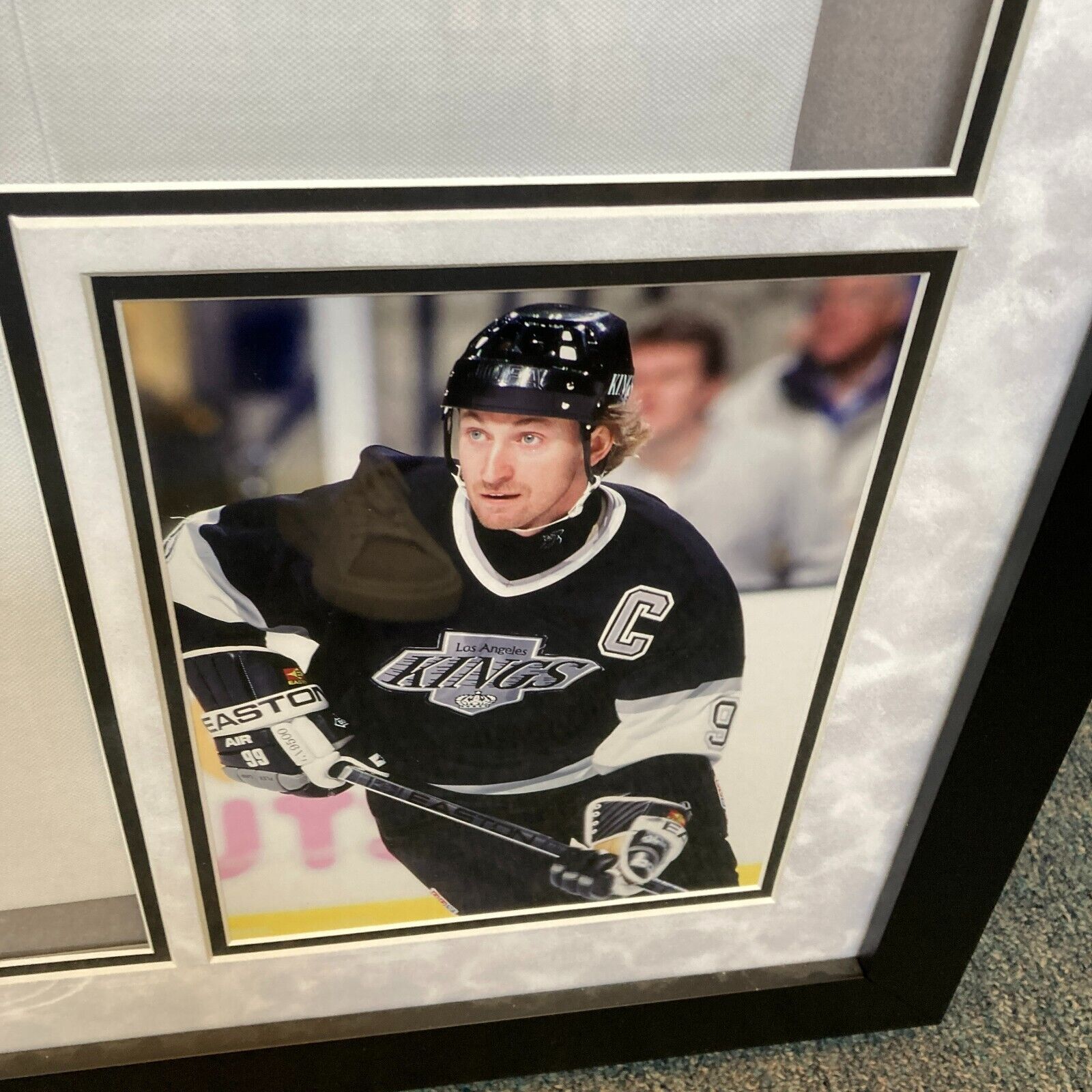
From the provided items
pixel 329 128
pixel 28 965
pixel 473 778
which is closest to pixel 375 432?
pixel 329 128

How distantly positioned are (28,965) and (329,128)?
0.83 m

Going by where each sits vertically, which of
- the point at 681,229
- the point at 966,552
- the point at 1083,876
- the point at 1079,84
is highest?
the point at 1079,84

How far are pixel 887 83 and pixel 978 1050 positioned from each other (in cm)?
112

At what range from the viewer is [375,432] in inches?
27.7

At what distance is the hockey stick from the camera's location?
35.3 inches

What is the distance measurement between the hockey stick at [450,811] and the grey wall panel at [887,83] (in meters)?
0.61

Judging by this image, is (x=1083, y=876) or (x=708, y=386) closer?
(x=708, y=386)

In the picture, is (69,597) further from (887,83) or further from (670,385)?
(887,83)

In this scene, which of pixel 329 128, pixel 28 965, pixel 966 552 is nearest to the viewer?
pixel 329 128

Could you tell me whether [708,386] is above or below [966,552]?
above

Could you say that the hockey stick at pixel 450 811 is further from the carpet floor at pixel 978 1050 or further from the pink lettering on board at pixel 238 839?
the carpet floor at pixel 978 1050

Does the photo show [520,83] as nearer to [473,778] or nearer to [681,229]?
[681,229]

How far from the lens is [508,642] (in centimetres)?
83

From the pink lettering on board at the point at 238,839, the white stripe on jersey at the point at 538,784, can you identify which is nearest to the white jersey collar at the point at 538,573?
the white stripe on jersey at the point at 538,784
